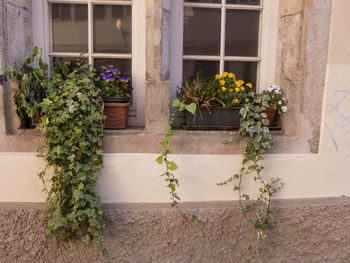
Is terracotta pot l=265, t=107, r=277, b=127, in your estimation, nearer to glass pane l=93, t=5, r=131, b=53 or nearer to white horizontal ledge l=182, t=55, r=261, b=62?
white horizontal ledge l=182, t=55, r=261, b=62

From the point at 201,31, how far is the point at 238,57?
1.26 feet

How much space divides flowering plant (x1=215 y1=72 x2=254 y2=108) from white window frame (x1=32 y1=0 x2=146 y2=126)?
25.2 inches

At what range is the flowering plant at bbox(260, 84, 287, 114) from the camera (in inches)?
102

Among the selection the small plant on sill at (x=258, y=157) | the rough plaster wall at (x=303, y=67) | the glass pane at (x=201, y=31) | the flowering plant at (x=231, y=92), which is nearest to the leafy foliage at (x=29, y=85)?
the glass pane at (x=201, y=31)

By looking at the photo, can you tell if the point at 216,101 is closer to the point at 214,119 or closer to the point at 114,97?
the point at 214,119

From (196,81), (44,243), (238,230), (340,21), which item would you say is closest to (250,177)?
(238,230)

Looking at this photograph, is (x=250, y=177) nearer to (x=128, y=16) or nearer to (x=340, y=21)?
(x=340, y=21)

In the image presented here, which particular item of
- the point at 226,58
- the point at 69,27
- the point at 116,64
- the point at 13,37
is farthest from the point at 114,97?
the point at 226,58

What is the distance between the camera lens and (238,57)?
2.79 m

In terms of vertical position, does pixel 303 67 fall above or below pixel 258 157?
above

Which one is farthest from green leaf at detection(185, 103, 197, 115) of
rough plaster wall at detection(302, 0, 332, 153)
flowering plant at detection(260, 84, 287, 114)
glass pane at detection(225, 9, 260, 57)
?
rough plaster wall at detection(302, 0, 332, 153)

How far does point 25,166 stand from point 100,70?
3.14 feet

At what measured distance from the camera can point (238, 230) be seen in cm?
261

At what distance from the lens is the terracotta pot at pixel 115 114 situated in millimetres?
2482
